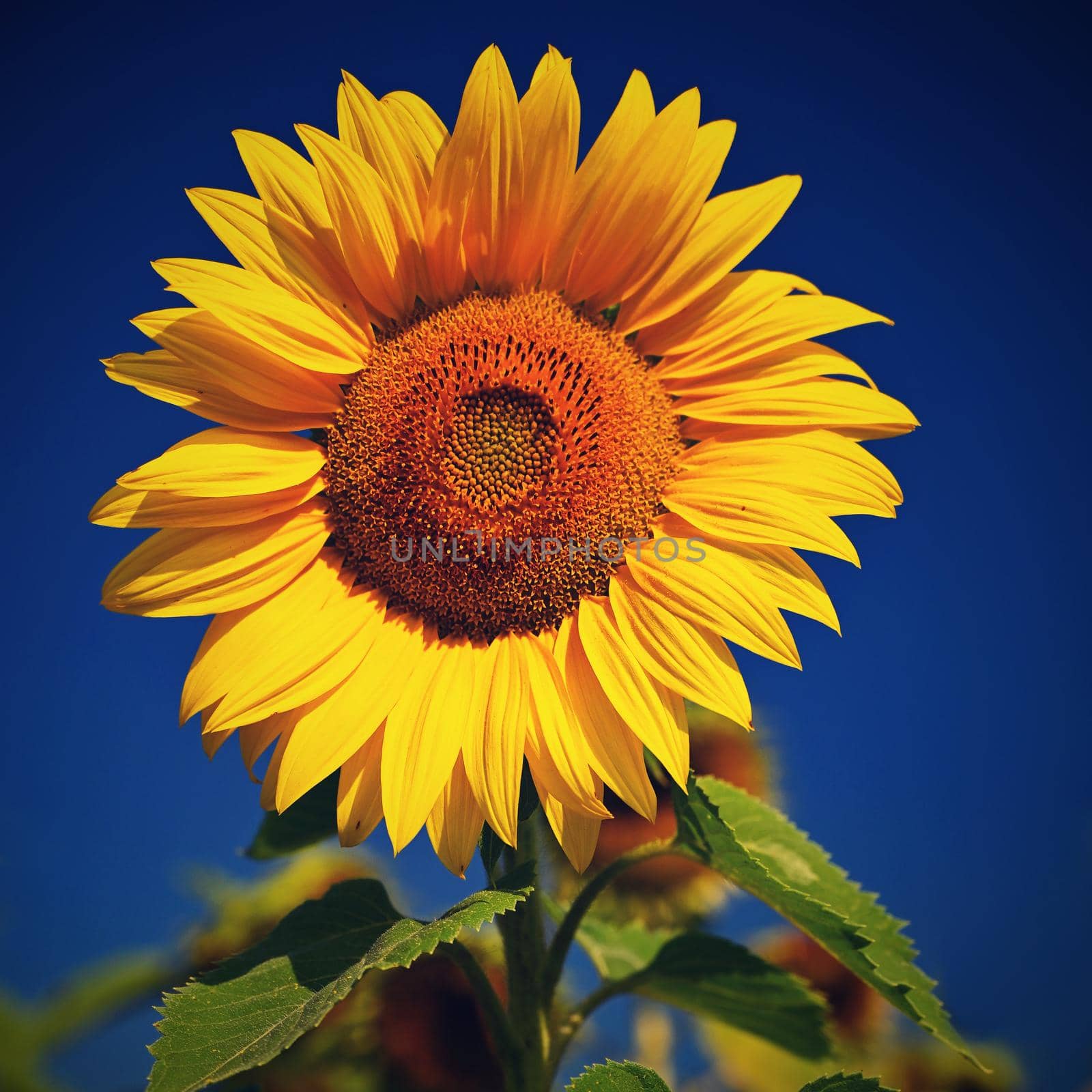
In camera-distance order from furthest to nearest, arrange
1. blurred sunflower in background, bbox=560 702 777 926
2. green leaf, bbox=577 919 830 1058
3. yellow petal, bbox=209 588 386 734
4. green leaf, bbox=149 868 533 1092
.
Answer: blurred sunflower in background, bbox=560 702 777 926
green leaf, bbox=577 919 830 1058
yellow petal, bbox=209 588 386 734
green leaf, bbox=149 868 533 1092

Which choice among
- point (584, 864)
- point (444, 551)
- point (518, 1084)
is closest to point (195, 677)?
point (444, 551)

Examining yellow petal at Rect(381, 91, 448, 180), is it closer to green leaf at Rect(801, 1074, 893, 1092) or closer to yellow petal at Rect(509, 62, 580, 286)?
yellow petal at Rect(509, 62, 580, 286)

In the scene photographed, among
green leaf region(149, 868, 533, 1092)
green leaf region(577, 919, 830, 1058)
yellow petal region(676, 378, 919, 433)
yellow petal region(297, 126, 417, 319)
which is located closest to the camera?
green leaf region(149, 868, 533, 1092)

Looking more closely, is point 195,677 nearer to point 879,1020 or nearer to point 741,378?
point 741,378

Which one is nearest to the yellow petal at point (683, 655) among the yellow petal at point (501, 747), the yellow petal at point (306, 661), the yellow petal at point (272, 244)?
the yellow petal at point (501, 747)

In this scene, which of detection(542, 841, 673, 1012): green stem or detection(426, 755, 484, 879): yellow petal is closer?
detection(426, 755, 484, 879): yellow petal

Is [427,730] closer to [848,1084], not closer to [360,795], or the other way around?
[360,795]

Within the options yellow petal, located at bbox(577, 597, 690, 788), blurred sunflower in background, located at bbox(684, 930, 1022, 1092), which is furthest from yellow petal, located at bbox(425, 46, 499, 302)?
blurred sunflower in background, located at bbox(684, 930, 1022, 1092)

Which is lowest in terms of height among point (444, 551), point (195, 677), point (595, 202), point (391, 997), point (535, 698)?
point (391, 997)
